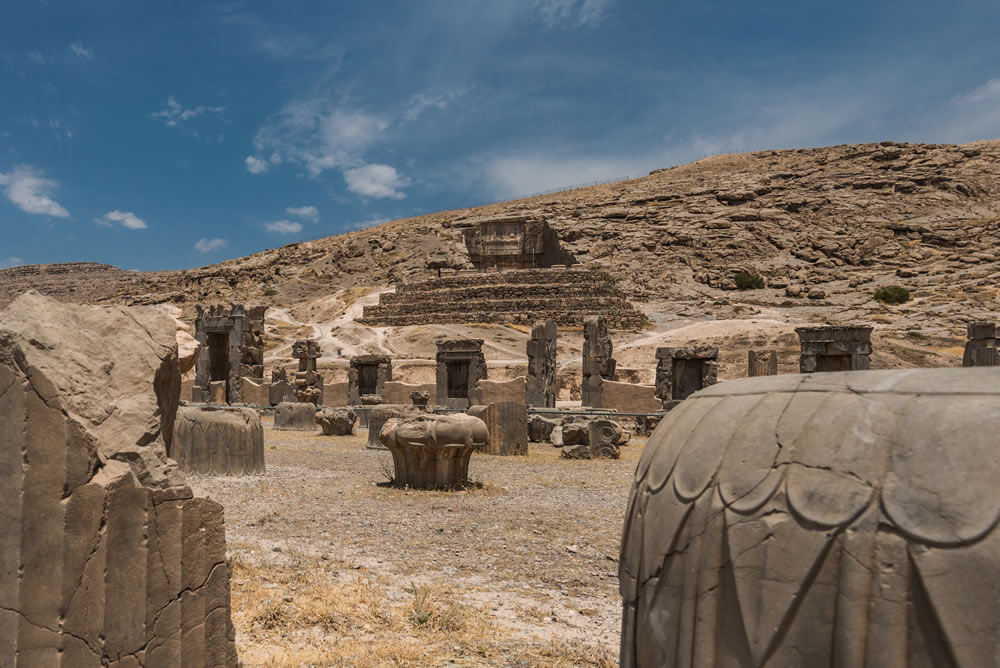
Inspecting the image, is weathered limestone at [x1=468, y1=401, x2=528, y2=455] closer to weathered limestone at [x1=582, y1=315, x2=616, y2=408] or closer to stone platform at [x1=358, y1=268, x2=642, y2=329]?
weathered limestone at [x1=582, y1=315, x2=616, y2=408]

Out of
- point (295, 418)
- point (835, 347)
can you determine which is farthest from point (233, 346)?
point (835, 347)

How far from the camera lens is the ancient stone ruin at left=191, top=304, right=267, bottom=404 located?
2311cm

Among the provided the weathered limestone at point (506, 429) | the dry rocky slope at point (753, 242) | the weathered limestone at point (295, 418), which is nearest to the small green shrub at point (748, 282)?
the dry rocky slope at point (753, 242)

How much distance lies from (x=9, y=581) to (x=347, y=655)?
1719 mm

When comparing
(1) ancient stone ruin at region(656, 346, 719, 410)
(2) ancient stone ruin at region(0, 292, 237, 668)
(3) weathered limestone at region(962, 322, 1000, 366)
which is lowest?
(2) ancient stone ruin at region(0, 292, 237, 668)

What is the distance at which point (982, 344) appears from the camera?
19.5 m

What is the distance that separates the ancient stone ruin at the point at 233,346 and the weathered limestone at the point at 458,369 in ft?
18.9

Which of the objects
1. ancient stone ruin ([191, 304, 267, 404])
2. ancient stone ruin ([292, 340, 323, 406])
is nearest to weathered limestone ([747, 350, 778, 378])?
ancient stone ruin ([292, 340, 323, 406])

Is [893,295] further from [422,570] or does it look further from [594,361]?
[422,570]

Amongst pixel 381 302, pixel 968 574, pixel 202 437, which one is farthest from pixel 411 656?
pixel 381 302

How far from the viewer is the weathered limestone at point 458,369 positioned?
79.7 feet

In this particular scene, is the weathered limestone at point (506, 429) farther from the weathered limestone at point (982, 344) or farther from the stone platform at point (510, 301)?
the stone platform at point (510, 301)

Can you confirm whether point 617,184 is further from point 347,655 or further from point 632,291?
point 347,655

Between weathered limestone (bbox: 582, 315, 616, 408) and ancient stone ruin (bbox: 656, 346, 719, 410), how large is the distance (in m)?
2.41
